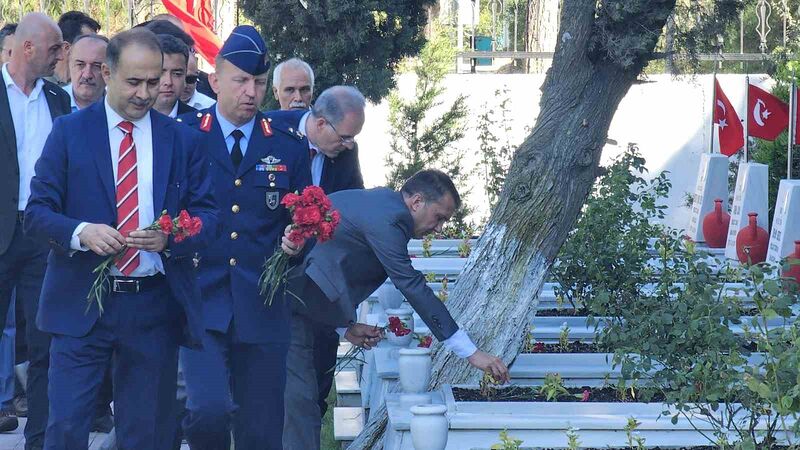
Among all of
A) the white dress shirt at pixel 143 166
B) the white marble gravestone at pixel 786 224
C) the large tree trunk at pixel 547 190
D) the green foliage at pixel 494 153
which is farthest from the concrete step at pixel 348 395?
the white marble gravestone at pixel 786 224

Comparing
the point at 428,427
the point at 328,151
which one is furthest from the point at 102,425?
the point at 428,427

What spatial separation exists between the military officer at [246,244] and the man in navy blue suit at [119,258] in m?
0.50

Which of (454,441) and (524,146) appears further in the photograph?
(524,146)

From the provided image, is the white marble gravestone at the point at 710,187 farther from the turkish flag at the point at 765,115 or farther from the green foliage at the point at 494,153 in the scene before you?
the green foliage at the point at 494,153

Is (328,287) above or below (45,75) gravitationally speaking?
below

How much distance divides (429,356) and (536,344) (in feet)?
5.15

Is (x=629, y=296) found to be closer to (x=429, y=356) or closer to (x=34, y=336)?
(x=429, y=356)

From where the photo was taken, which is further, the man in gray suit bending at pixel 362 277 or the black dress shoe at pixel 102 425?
the black dress shoe at pixel 102 425

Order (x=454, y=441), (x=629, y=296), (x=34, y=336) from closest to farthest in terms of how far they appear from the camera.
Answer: (x=454, y=441)
(x=34, y=336)
(x=629, y=296)

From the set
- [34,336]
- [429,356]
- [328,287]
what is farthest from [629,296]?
[34,336]

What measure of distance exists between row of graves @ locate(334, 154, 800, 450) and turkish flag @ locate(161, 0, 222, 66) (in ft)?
9.24

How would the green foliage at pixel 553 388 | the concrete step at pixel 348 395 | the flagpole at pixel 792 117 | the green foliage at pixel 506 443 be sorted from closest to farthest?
the green foliage at pixel 506 443
the green foliage at pixel 553 388
the concrete step at pixel 348 395
the flagpole at pixel 792 117

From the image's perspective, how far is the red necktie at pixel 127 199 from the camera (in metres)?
4.48

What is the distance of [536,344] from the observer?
7.36 metres
